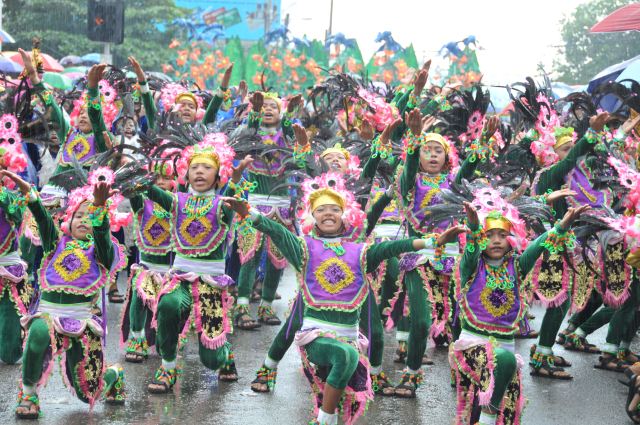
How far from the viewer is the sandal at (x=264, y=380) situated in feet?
26.0

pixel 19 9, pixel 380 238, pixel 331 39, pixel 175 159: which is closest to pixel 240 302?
pixel 380 238

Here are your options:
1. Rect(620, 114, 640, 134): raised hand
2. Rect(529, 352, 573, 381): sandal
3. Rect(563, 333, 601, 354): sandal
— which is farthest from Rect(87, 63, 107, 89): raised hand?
Rect(563, 333, 601, 354): sandal

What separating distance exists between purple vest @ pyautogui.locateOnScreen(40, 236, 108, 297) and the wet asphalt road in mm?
854

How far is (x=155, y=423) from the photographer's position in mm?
7020

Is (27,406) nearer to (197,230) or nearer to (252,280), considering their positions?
(197,230)

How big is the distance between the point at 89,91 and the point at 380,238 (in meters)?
2.94

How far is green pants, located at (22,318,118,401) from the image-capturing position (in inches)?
272

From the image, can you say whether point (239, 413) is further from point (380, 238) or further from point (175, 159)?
point (380, 238)

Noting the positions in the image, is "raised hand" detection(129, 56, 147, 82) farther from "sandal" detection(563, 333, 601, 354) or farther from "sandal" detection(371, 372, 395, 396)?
"sandal" detection(563, 333, 601, 354)

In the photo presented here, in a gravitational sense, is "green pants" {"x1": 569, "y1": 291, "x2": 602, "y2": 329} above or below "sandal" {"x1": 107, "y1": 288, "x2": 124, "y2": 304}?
above

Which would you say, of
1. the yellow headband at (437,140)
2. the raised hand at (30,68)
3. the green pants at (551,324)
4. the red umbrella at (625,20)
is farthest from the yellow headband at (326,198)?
the red umbrella at (625,20)

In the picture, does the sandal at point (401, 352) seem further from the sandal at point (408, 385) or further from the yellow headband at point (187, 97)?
the yellow headband at point (187, 97)

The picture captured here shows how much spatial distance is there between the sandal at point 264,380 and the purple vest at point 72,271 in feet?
4.69

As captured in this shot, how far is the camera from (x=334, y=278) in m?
6.97
